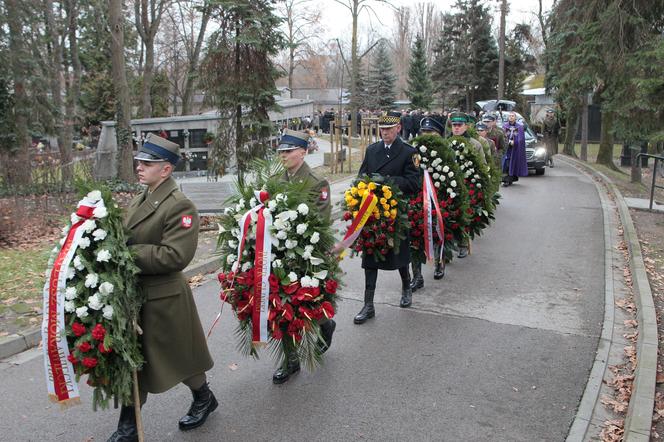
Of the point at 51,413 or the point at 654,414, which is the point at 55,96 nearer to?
the point at 51,413

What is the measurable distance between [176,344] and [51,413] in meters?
1.44

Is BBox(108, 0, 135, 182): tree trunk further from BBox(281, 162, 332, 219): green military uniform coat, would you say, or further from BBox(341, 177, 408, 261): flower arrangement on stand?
BBox(281, 162, 332, 219): green military uniform coat

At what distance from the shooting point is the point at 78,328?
3451 millimetres

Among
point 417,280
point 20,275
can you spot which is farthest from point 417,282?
point 20,275

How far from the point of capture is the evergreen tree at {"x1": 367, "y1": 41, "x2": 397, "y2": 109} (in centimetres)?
4447

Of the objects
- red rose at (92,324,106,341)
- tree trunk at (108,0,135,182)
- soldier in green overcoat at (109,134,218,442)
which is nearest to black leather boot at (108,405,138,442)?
soldier in green overcoat at (109,134,218,442)

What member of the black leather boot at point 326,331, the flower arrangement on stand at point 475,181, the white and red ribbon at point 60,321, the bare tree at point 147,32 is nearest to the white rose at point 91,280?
the white and red ribbon at point 60,321

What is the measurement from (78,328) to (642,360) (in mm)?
4522

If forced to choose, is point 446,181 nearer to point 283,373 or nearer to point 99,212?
point 283,373

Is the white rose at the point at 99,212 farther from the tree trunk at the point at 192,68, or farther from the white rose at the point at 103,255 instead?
the tree trunk at the point at 192,68

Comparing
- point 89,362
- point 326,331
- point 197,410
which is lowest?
point 197,410

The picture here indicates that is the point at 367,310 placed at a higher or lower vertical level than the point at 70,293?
lower

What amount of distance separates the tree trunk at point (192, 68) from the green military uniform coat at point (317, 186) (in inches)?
302

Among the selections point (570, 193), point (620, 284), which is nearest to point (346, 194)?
point (620, 284)
